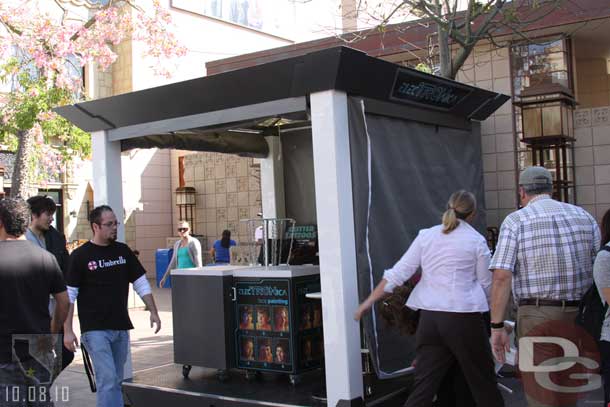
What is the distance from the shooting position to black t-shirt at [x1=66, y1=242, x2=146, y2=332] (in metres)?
5.36

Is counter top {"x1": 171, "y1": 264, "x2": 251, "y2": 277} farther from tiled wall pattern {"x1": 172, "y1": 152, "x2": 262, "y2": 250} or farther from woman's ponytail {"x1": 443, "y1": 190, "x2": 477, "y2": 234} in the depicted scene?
tiled wall pattern {"x1": 172, "y1": 152, "x2": 262, "y2": 250}

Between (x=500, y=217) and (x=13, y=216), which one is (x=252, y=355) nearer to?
(x=13, y=216)

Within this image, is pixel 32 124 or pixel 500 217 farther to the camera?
pixel 32 124

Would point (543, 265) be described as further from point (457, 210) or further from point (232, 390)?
point (232, 390)

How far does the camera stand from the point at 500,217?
33.1 ft

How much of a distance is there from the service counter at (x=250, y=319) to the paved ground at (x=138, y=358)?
1.33 m

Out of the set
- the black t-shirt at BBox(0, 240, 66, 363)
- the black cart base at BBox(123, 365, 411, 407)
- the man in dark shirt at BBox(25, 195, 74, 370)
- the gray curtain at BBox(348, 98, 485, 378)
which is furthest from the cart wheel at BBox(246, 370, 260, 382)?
the black t-shirt at BBox(0, 240, 66, 363)

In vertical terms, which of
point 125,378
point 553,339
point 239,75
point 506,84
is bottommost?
point 125,378

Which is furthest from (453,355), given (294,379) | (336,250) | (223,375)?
(223,375)

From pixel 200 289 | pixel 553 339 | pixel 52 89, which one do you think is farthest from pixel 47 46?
pixel 553 339

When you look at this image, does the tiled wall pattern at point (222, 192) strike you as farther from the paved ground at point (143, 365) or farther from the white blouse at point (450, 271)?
the white blouse at point (450, 271)

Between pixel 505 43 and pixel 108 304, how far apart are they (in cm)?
731

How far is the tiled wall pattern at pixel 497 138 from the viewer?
1002 centimetres

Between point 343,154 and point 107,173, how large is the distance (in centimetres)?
278
